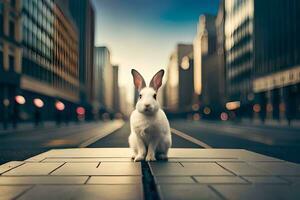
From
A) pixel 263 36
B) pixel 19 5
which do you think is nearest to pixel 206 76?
pixel 263 36

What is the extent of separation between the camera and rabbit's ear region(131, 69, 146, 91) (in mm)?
7235

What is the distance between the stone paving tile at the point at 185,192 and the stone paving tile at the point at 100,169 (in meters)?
1.23

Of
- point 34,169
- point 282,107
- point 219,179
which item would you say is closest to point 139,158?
point 34,169

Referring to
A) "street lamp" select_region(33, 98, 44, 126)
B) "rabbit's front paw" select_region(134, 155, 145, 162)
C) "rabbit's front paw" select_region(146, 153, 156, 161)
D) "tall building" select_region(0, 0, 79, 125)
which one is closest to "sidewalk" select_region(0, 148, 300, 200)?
"rabbit's front paw" select_region(134, 155, 145, 162)

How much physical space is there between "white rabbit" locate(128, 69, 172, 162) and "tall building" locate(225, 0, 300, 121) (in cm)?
3705

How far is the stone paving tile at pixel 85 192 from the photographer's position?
4262 mm

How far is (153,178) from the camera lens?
5504 mm

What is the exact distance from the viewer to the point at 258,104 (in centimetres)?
6825

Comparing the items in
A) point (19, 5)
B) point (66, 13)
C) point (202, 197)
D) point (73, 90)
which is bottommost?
point (202, 197)

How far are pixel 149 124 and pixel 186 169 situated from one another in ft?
3.59

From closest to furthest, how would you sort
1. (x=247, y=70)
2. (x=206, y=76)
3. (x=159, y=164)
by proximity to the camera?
(x=159, y=164)
(x=247, y=70)
(x=206, y=76)

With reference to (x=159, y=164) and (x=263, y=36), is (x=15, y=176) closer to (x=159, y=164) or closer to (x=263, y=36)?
(x=159, y=164)

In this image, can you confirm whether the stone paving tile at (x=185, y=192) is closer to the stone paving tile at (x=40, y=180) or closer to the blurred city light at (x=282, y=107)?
the stone paving tile at (x=40, y=180)

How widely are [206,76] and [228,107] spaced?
61409 mm
